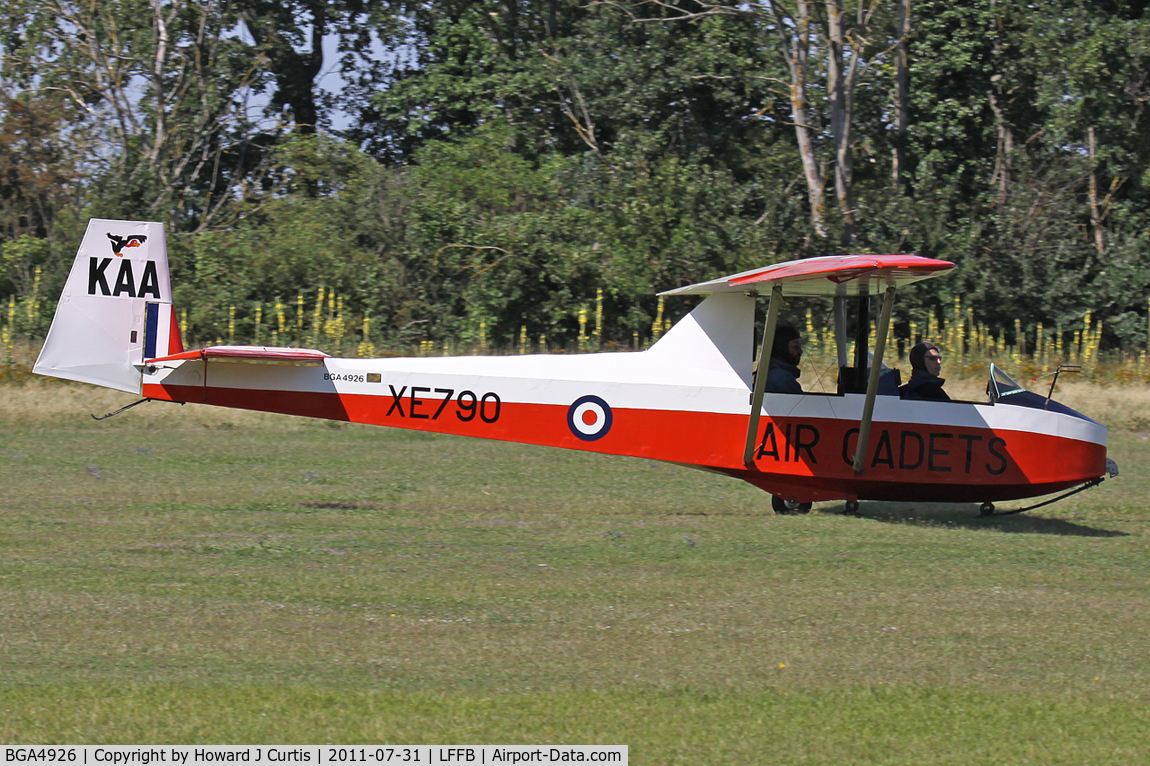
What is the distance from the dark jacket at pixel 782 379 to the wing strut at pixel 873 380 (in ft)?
2.11

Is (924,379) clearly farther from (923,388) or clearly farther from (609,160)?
(609,160)

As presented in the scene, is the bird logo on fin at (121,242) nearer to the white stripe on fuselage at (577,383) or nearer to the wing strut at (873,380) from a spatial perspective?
the white stripe on fuselage at (577,383)

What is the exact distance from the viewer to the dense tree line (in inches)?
895

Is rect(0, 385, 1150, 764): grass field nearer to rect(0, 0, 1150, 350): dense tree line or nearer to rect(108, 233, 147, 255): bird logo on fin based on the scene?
rect(108, 233, 147, 255): bird logo on fin

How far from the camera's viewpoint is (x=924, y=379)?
9.94m

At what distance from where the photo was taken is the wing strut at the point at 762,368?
30.2 feet

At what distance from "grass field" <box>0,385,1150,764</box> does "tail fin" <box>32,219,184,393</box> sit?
50.0 inches

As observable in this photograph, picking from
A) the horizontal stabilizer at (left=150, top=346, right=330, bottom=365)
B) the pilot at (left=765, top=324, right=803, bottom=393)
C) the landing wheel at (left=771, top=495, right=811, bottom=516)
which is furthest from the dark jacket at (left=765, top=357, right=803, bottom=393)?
the horizontal stabilizer at (left=150, top=346, right=330, bottom=365)

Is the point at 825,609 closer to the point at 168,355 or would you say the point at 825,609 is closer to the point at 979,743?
the point at 979,743

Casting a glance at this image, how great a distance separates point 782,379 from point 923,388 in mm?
1274

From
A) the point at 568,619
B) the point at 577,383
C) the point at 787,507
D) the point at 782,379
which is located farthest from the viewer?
the point at 787,507

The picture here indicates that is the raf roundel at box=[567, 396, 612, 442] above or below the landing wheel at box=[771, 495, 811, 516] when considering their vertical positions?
above

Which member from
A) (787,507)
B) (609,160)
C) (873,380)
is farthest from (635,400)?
(609,160)

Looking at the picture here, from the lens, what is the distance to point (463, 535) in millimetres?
9023
